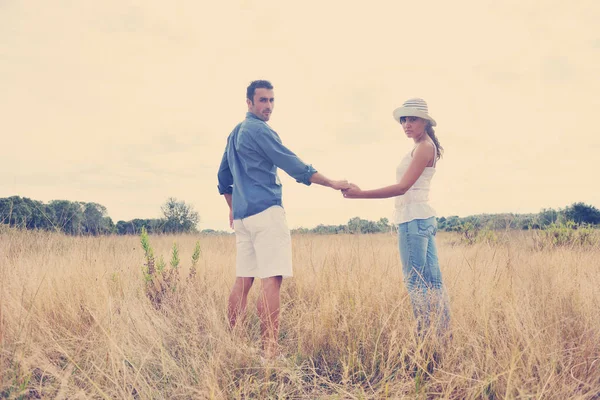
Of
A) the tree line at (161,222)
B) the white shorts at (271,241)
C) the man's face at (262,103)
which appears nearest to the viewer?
the white shorts at (271,241)

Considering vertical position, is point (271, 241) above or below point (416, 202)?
below

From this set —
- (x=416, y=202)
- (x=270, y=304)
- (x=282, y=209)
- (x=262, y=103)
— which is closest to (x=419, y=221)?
(x=416, y=202)

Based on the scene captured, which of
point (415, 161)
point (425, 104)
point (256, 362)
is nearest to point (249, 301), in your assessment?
point (256, 362)

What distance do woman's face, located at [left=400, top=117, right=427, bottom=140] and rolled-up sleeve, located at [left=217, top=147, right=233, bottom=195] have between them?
1.67 m

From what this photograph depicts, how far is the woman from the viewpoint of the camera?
309cm

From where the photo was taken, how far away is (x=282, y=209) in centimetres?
334

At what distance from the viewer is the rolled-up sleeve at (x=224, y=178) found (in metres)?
3.90

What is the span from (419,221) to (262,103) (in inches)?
63.5

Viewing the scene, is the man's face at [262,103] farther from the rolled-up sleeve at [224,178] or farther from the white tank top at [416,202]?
the white tank top at [416,202]

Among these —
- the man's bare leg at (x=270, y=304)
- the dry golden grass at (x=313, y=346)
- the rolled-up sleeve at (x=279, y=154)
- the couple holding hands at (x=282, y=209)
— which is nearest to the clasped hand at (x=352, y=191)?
the couple holding hands at (x=282, y=209)

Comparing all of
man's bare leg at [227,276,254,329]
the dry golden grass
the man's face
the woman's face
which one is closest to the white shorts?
man's bare leg at [227,276,254,329]

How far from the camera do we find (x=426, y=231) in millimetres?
3094

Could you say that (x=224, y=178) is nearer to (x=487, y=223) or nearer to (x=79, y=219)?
(x=487, y=223)

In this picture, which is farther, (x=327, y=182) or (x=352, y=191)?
(x=352, y=191)
